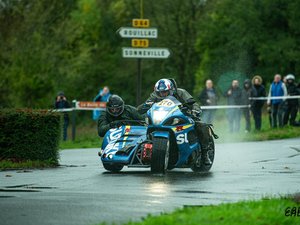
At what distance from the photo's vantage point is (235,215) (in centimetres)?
1066

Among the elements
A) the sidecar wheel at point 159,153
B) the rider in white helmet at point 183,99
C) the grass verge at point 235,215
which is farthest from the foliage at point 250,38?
the grass verge at point 235,215

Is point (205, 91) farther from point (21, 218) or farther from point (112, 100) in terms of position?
point (21, 218)

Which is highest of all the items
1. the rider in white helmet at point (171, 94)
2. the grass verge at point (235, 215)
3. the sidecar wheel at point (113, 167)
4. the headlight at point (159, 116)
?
the rider in white helmet at point (171, 94)

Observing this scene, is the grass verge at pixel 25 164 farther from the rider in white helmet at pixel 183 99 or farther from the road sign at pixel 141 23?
the road sign at pixel 141 23

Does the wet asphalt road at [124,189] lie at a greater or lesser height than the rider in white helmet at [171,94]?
lesser

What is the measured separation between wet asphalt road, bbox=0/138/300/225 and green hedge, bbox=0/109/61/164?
0.65m

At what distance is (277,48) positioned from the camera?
208 feet

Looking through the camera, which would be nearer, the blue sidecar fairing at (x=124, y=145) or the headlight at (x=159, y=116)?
the headlight at (x=159, y=116)

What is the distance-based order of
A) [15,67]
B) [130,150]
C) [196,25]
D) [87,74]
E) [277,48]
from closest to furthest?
[130,150], [15,67], [277,48], [196,25], [87,74]

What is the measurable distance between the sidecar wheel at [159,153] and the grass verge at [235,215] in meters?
5.34

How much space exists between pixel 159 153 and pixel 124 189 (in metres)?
2.72

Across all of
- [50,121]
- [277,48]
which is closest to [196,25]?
[277,48]

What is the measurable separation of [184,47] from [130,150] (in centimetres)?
5183

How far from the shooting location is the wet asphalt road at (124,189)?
37.7 feet
